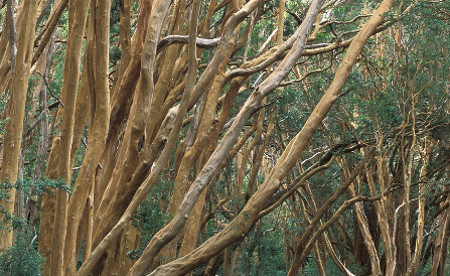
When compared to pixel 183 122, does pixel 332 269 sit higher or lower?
lower

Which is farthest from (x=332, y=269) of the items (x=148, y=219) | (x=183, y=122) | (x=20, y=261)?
(x=20, y=261)

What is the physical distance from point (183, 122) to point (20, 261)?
A: 392cm

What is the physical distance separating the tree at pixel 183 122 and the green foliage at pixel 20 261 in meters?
0.20

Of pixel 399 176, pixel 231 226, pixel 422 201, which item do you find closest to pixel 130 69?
pixel 231 226

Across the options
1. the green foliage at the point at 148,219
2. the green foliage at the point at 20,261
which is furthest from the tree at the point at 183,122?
the green foliage at the point at 20,261

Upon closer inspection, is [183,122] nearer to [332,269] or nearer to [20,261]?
[20,261]

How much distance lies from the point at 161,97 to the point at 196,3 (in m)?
2.45

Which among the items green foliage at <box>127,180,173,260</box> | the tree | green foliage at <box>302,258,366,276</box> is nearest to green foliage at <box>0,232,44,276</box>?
the tree

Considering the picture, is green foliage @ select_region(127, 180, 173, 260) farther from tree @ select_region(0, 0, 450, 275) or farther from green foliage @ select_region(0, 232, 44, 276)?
green foliage @ select_region(0, 232, 44, 276)

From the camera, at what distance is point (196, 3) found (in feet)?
19.8

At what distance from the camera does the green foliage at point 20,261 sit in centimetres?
573

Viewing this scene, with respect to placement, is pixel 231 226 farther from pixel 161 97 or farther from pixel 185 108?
pixel 161 97

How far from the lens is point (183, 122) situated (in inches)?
366

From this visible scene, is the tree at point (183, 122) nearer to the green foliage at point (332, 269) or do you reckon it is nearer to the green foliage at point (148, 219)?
the green foliage at point (148, 219)
